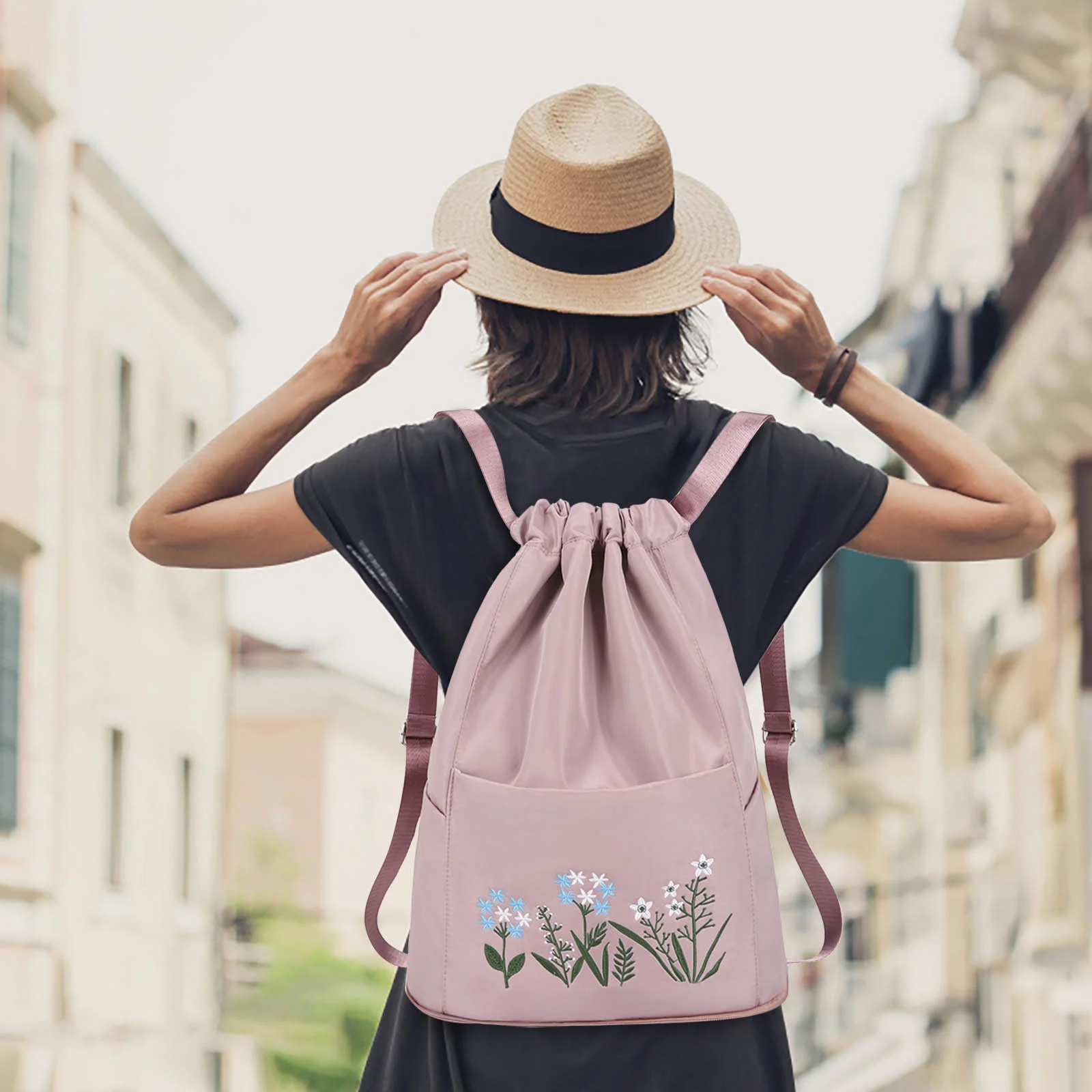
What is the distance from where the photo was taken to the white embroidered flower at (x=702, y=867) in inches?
67.7

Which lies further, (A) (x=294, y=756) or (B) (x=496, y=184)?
(A) (x=294, y=756)

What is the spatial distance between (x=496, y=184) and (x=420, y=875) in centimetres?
77

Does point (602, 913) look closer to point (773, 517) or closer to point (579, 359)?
point (773, 517)

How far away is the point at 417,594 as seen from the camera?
186cm

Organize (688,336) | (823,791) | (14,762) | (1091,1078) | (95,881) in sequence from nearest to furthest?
(688,336), (1091,1078), (14,762), (95,881), (823,791)

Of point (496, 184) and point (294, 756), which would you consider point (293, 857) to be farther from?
point (496, 184)

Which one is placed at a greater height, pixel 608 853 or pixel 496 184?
pixel 496 184

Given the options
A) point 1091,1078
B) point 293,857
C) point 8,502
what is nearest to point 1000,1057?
point 1091,1078

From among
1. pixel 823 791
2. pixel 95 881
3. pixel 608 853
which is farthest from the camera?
pixel 823 791

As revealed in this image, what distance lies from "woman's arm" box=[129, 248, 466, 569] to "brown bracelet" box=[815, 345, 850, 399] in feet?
1.28

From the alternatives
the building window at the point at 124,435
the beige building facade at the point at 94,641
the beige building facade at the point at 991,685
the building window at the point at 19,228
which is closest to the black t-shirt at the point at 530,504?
the beige building facade at the point at 991,685

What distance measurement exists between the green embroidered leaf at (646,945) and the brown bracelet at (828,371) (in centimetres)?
61

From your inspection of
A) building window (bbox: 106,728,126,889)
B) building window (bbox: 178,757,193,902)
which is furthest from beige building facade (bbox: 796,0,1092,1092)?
building window (bbox: 106,728,126,889)

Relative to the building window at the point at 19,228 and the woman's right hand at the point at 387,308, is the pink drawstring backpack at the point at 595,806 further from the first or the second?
the building window at the point at 19,228
